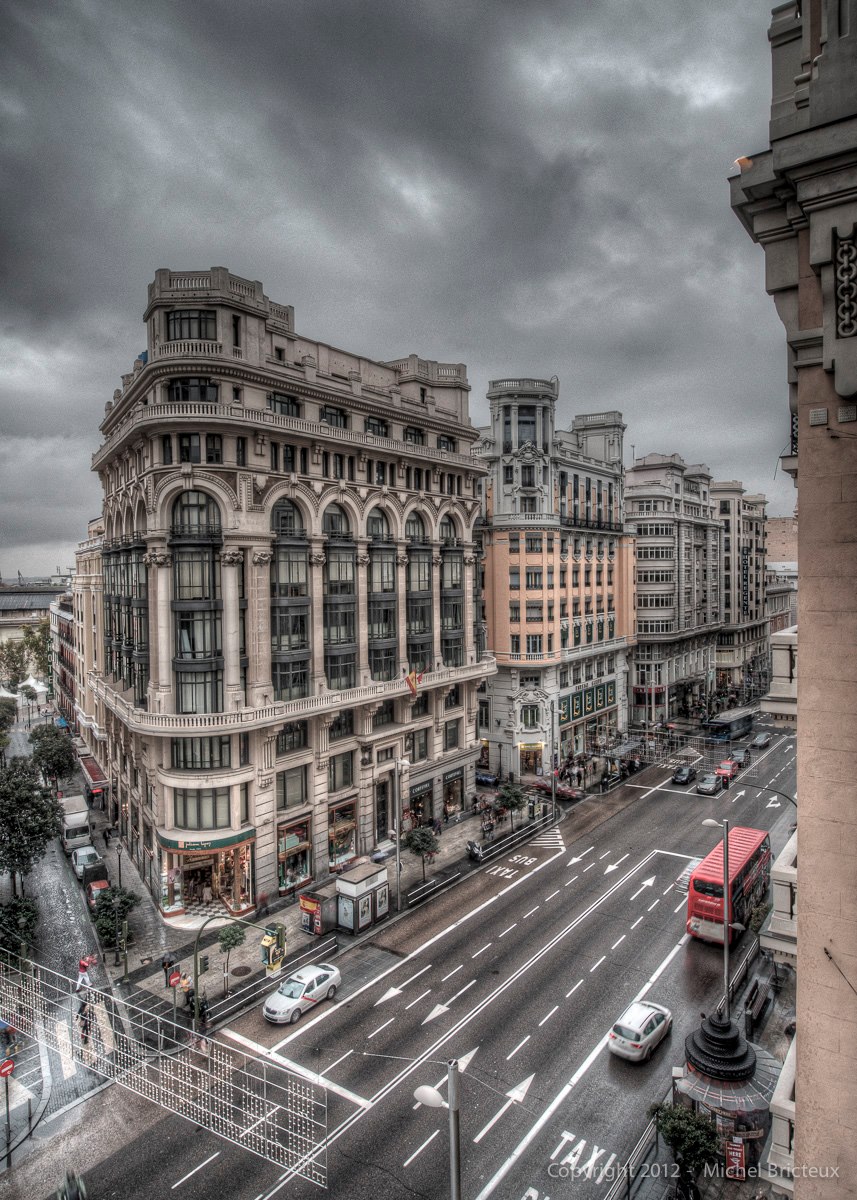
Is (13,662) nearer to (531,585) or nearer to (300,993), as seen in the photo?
(531,585)

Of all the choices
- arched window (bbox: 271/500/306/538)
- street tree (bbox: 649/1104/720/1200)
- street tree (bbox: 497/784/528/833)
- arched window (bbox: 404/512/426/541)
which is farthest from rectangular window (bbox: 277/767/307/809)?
street tree (bbox: 649/1104/720/1200)

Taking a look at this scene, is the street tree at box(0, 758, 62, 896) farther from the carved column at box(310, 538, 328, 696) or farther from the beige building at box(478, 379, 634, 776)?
the beige building at box(478, 379, 634, 776)

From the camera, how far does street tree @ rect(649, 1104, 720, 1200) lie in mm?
19922

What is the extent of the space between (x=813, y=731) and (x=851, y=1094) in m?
5.38

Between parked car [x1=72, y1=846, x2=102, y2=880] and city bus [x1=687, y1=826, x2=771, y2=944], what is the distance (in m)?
37.2

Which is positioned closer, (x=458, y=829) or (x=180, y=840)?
(x=180, y=840)

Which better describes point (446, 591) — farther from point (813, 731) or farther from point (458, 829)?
point (813, 731)

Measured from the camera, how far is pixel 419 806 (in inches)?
2211

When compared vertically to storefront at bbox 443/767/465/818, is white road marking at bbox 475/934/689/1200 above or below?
below

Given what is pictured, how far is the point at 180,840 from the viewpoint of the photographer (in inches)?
1596

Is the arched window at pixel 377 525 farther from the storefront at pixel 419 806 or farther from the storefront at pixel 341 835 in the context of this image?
the storefront at pixel 419 806

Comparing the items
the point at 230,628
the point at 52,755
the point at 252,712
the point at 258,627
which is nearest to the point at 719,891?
the point at 252,712

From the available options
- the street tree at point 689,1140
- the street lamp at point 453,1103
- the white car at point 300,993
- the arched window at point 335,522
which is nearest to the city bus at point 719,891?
the street tree at point 689,1140

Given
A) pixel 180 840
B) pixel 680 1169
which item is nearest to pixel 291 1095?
pixel 680 1169
